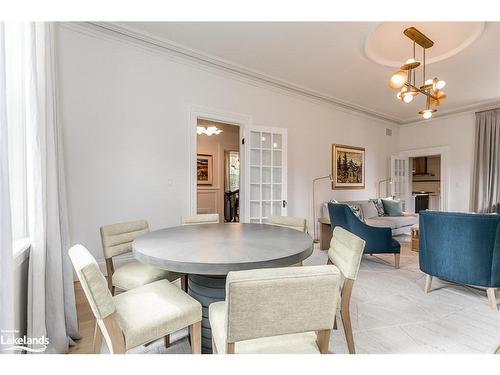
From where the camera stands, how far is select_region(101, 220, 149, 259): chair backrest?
6.42 feet

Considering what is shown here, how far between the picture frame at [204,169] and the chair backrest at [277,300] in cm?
596

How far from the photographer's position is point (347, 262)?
4.77 feet

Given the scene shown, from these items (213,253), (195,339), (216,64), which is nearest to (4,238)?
(213,253)

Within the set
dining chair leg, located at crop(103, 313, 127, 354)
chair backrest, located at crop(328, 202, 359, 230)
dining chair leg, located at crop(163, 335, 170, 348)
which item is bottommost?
dining chair leg, located at crop(163, 335, 170, 348)

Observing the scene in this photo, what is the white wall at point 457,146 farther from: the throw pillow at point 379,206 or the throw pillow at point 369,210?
the throw pillow at point 369,210

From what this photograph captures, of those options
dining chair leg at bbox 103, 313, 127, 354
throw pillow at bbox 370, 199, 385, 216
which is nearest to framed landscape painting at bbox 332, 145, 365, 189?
throw pillow at bbox 370, 199, 385, 216

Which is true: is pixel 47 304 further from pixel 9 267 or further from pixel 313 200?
pixel 313 200

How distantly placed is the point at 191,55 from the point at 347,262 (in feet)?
10.8

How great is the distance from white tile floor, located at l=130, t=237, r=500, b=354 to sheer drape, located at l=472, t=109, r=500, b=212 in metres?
3.70

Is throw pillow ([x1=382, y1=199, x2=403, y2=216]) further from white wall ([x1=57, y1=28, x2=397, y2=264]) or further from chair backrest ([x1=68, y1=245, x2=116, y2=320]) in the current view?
chair backrest ([x1=68, y1=245, x2=116, y2=320])

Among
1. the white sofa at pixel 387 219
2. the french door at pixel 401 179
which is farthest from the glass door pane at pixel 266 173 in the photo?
the french door at pixel 401 179

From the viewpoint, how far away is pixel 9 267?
36.9 inches

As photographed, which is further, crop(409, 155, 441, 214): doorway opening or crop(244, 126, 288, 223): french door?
crop(409, 155, 441, 214): doorway opening

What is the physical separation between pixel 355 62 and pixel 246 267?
366 cm
